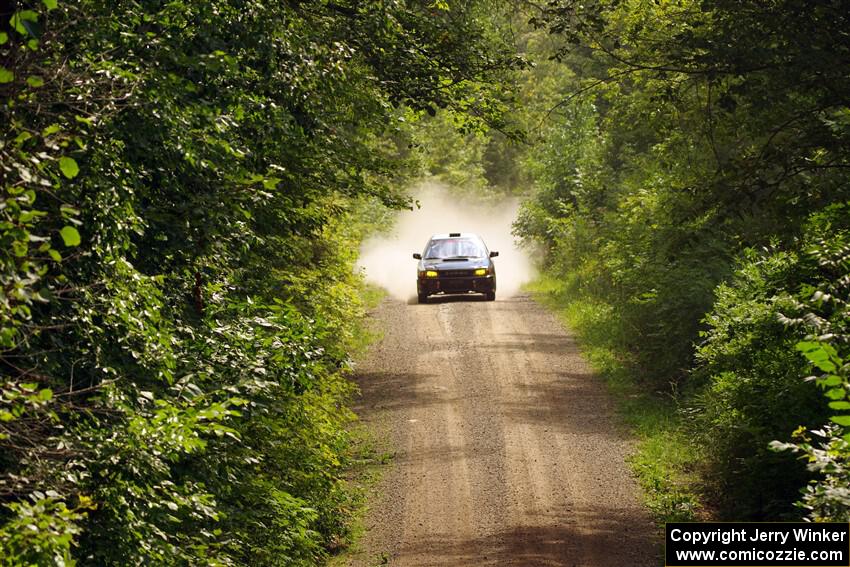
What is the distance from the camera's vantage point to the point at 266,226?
11992 millimetres

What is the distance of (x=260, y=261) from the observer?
432 inches

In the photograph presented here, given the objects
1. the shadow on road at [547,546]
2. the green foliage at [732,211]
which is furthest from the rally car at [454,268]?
the shadow on road at [547,546]

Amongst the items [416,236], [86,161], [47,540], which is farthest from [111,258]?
[416,236]

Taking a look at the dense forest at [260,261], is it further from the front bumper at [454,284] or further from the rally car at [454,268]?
the front bumper at [454,284]

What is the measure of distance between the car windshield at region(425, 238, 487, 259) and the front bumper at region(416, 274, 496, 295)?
65 cm

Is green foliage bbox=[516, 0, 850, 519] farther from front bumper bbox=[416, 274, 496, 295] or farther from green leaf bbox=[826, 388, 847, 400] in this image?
front bumper bbox=[416, 274, 496, 295]

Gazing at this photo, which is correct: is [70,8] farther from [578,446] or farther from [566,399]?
[566,399]

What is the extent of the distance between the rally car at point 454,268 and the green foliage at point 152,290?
18.3 metres

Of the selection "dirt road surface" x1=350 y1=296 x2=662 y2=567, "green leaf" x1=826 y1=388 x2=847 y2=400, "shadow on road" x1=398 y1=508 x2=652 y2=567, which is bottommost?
"shadow on road" x1=398 y1=508 x2=652 y2=567

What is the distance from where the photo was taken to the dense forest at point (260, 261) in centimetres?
577

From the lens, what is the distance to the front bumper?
30.2 m

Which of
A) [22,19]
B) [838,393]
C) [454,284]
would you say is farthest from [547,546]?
[454,284]

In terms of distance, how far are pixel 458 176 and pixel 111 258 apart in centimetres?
5188

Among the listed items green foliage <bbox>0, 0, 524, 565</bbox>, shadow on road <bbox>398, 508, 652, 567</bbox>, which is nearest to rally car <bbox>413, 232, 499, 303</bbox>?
shadow on road <bbox>398, 508, 652, 567</bbox>
